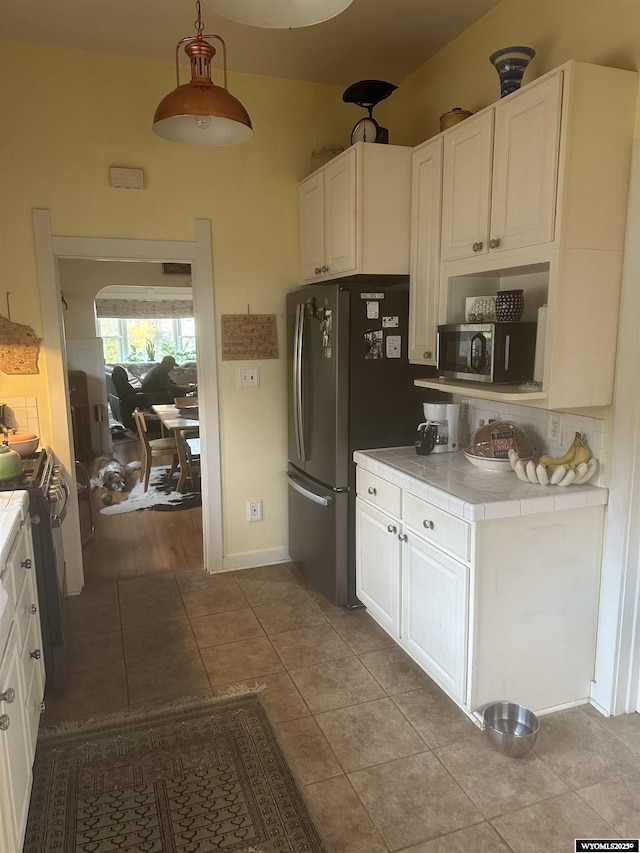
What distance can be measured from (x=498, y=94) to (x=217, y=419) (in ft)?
7.24

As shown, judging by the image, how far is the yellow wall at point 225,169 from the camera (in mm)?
2994

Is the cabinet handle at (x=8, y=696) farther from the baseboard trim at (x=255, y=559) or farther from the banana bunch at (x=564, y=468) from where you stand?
the baseboard trim at (x=255, y=559)

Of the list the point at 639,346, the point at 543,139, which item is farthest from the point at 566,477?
the point at 543,139

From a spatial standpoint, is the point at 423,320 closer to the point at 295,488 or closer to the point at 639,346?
the point at 639,346

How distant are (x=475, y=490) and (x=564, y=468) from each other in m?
0.35

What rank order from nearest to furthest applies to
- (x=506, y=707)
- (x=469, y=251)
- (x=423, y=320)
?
(x=506, y=707) < (x=469, y=251) < (x=423, y=320)

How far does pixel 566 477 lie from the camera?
2.24 meters

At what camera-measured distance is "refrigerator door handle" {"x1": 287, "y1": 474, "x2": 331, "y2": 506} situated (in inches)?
125

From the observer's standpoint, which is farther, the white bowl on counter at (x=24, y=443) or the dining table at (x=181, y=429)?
the dining table at (x=181, y=429)

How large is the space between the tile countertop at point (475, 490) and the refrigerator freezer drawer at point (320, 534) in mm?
450

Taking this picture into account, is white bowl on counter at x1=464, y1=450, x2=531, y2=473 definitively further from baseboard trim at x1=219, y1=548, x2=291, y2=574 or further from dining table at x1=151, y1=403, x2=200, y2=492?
dining table at x1=151, y1=403, x2=200, y2=492

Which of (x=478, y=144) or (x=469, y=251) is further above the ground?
(x=478, y=144)

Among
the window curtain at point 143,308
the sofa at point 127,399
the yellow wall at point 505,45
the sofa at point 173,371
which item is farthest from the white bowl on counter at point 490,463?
the window curtain at point 143,308

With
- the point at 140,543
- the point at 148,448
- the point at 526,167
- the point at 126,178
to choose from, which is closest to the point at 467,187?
the point at 526,167
